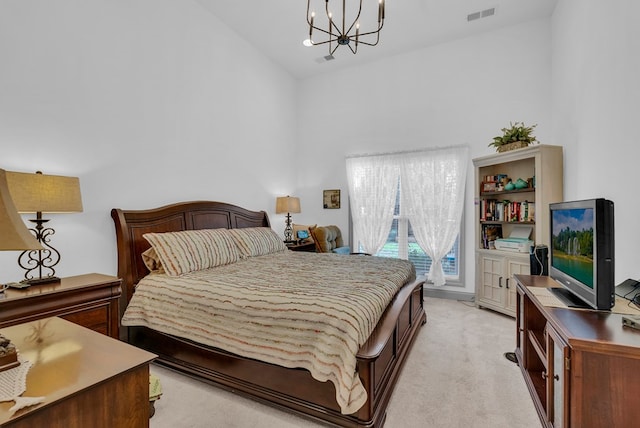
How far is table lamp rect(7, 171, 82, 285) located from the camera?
75.9 inches

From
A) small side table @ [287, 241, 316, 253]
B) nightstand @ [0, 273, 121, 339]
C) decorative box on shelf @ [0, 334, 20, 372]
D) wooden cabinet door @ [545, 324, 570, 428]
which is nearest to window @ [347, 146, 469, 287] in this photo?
small side table @ [287, 241, 316, 253]

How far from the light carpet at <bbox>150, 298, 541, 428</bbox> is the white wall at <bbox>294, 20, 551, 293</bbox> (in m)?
2.00

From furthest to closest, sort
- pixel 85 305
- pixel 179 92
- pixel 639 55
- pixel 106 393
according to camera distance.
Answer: pixel 179 92, pixel 85 305, pixel 639 55, pixel 106 393

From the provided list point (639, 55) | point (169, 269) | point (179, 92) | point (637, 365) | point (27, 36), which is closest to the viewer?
point (637, 365)

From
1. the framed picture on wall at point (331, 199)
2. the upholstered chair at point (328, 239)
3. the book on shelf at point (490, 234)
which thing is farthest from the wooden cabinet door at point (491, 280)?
the framed picture on wall at point (331, 199)

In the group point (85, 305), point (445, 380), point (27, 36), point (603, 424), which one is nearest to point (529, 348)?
point (445, 380)

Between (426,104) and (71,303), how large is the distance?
4766 mm

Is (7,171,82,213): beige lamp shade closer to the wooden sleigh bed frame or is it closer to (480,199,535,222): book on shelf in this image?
the wooden sleigh bed frame

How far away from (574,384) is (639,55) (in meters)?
1.99

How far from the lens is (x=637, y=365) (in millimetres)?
1224

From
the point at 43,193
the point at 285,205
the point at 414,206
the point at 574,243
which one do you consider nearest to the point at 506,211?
the point at 414,206

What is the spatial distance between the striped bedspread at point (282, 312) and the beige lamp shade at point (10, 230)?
1.28 meters

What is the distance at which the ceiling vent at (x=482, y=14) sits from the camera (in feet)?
12.6

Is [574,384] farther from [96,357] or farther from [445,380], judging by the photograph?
[96,357]
